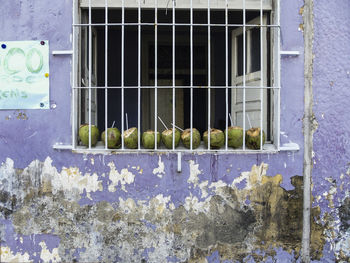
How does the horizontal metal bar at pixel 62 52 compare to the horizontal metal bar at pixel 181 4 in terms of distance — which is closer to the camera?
the horizontal metal bar at pixel 62 52

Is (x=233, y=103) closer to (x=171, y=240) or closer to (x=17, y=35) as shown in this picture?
(x=171, y=240)

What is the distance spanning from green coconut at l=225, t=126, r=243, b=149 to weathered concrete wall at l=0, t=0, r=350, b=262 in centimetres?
12

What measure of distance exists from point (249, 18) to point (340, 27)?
1.08 meters

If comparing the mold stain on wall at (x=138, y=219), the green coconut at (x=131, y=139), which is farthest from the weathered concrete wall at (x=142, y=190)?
the green coconut at (x=131, y=139)

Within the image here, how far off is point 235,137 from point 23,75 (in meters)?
2.04

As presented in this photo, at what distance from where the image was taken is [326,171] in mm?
3330

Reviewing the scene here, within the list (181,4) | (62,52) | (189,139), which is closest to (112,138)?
(189,139)

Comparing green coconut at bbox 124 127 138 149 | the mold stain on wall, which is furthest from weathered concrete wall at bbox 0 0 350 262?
green coconut at bbox 124 127 138 149

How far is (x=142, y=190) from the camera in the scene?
327 centimetres

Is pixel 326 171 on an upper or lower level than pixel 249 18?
lower

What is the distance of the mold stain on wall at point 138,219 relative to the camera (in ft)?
10.7

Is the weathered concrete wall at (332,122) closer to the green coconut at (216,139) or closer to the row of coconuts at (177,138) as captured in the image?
the row of coconuts at (177,138)

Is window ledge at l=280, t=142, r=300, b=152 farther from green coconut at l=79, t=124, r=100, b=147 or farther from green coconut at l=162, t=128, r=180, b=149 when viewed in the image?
green coconut at l=79, t=124, r=100, b=147

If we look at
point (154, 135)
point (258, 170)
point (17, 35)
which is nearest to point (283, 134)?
point (258, 170)
